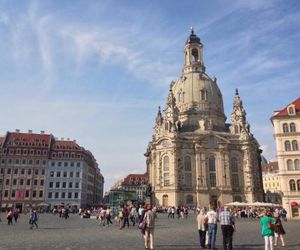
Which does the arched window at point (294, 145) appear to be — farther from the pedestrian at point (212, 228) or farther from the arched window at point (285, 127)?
the pedestrian at point (212, 228)

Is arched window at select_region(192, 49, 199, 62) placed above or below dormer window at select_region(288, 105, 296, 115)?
above

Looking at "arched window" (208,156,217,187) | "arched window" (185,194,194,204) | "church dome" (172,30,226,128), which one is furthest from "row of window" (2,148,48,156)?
"arched window" (208,156,217,187)

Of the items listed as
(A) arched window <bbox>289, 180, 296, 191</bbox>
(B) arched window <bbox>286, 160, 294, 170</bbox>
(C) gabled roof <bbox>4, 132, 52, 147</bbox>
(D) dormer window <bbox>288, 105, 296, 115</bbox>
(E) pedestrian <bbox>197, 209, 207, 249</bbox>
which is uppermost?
(C) gabled roof <bbox>4, 132, 52, 147</bbox>

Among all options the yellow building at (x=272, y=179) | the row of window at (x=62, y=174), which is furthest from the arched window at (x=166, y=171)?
the yellow building at (x=272, y=179)

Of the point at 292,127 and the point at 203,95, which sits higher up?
the point at 203,95

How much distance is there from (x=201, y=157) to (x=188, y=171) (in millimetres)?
4927

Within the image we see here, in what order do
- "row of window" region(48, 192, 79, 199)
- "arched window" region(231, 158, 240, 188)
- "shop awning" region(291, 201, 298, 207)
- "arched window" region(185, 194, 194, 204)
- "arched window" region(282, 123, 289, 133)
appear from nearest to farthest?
"shop awning" region(291, 201, 298, 207)
"arched window" region(282, 123, 289, 133)
"arched window" region(185, 194, 194, 204)
"arched window" region(231, 158, 240, 188)
"row of window" region(48, 192, 79, 199)

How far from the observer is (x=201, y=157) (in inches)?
3442

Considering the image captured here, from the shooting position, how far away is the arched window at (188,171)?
282ft

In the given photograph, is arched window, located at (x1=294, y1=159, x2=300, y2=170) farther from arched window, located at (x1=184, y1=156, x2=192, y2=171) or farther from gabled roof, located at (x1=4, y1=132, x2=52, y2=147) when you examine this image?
gabled roof, located at (x1=4, y1=132, x2=52, y2=147)

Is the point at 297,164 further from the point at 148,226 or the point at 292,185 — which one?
the point at 148,226

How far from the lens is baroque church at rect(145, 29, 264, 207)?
278ft

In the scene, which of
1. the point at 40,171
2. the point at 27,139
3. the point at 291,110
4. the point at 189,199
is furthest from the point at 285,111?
the point at 27,139

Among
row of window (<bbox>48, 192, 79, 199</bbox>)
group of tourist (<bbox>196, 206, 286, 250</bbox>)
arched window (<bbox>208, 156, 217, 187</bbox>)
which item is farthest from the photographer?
row of window (<bbox>48, 192, 79, 199</bbox>)
